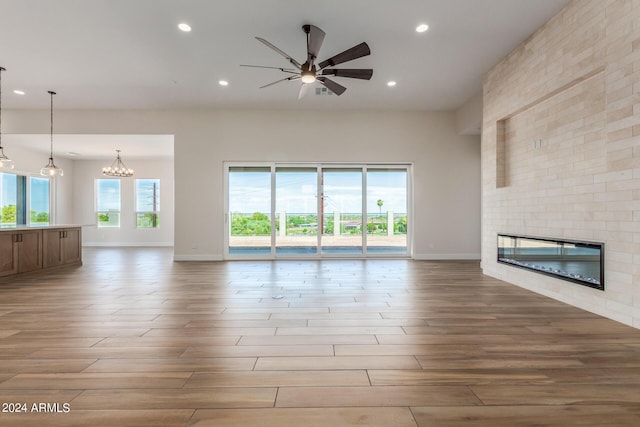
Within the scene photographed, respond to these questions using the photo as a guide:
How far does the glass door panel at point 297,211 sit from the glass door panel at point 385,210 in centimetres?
130

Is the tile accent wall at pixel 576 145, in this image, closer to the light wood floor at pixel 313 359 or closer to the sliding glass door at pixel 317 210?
the light wood floor at pixel 313 359

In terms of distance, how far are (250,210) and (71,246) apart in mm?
3625

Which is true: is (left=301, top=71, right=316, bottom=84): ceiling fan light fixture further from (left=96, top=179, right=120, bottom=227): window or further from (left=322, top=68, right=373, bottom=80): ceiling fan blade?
(left=96, top=179, right=120, bottom=227): window

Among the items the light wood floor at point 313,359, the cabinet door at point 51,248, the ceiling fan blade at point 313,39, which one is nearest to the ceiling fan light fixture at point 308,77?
the ceiling fan blade at point 313,39

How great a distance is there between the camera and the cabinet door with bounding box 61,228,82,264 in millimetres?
5953

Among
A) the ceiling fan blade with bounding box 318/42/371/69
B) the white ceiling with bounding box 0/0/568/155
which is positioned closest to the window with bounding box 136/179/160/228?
the white ceiling with bounding box 0/0/568/155

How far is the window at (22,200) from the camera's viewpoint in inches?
328

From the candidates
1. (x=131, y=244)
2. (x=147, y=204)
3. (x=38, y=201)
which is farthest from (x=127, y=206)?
(x=38, y=201)

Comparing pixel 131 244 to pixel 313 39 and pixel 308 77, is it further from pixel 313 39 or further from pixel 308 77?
pixel 313 39

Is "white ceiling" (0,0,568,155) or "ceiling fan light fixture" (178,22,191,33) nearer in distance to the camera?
"white ceiling" (0,0,568,155)

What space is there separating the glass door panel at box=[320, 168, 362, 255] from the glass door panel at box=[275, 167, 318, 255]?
259mm

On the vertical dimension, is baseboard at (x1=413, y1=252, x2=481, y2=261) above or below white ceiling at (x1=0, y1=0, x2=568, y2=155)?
below

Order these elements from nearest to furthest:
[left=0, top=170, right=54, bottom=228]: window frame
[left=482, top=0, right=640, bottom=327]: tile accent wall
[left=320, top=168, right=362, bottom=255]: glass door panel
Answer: [left=482, top=0, right=640, bottom=327]: tile accent wall, [left=320, top=168, right=362, bottom=255]: glass door panel, [left=0, top=170, right=54, bottom=228]: window frame

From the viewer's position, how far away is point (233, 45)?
4191 mm
